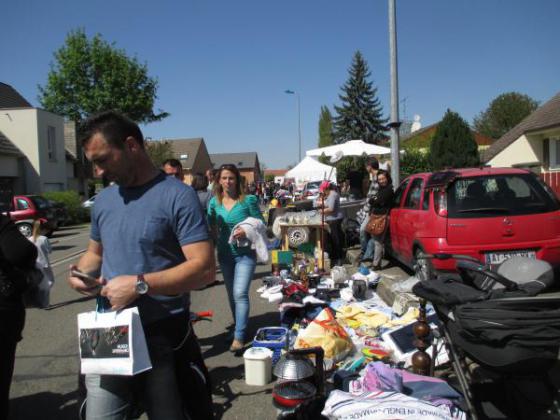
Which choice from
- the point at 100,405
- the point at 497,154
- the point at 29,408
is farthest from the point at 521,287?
the point at 497,154

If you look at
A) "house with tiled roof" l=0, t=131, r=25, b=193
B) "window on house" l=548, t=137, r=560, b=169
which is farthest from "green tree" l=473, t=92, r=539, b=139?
"house with tiled roof" l=0, t=131, r=25, b=193

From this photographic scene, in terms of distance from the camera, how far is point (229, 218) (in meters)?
5.02

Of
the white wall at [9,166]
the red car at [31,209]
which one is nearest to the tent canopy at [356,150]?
the red car at [31,209]

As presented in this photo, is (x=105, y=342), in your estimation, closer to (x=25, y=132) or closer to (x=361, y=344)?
(x=361, y=344)

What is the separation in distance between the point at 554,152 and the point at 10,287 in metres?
21.4

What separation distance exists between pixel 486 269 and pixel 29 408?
3675 mm

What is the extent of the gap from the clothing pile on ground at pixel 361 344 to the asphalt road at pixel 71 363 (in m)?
0.55

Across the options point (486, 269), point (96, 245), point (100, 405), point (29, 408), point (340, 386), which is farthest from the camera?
point (29, 408)

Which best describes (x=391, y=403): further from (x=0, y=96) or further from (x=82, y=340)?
(x=0, y=96)

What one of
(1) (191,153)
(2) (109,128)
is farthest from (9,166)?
(1) (191,153)

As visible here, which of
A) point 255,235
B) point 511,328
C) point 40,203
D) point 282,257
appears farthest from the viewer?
point 40,203

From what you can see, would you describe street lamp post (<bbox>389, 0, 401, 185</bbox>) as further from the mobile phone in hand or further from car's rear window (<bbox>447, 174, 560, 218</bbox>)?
the mobile phone in hand

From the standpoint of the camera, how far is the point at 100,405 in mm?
2010

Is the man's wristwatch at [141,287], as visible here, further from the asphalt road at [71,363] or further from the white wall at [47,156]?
the white wall at [47,156]
